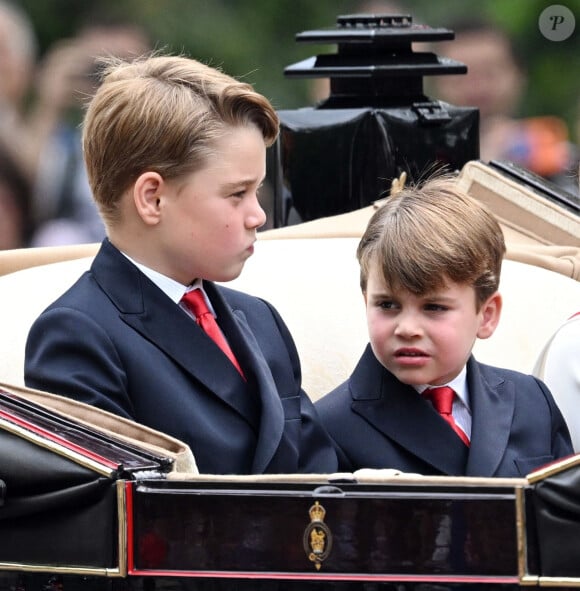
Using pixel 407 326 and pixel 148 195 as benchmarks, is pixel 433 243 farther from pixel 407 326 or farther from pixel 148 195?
pixel 148 195

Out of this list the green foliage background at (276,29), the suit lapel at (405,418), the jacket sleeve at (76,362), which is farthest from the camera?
the green foliage background at (276,29)

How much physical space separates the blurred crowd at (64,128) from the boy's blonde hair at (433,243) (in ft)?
9.65

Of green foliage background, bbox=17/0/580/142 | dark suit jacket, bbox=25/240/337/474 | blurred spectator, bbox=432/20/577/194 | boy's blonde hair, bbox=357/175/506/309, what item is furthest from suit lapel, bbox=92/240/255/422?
green foliage background, bbox=17/0/580/142

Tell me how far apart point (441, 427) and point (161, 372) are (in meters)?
0.41

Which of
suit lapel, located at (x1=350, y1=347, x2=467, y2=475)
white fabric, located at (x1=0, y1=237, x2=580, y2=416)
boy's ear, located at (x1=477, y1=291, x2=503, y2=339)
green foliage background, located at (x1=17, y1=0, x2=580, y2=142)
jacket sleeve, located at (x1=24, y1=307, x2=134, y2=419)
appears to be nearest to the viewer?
jacket sleeve, located at (x1=24, y1=307, x2=134, y2=419)

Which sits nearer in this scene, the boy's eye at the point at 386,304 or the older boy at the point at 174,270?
the older boy at the point at 174,270

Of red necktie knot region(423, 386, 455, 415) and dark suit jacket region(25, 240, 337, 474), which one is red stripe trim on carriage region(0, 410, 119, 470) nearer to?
dark suit jacket region(25, 240, 337, 474)

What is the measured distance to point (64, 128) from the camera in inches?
213

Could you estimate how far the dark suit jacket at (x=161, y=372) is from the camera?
205cm

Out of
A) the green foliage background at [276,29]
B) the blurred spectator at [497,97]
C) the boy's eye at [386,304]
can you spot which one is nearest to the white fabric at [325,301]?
the boy's eye at [386,304]

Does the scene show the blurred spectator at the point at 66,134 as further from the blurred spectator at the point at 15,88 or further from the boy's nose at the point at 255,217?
the boy's nose at the point at 255,217

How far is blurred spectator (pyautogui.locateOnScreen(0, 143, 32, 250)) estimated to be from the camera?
5312 mm

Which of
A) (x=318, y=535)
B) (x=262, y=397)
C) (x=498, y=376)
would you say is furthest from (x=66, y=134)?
(x=318, y=535)

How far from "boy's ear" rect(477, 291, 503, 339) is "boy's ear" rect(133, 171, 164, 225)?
51 centimetres
